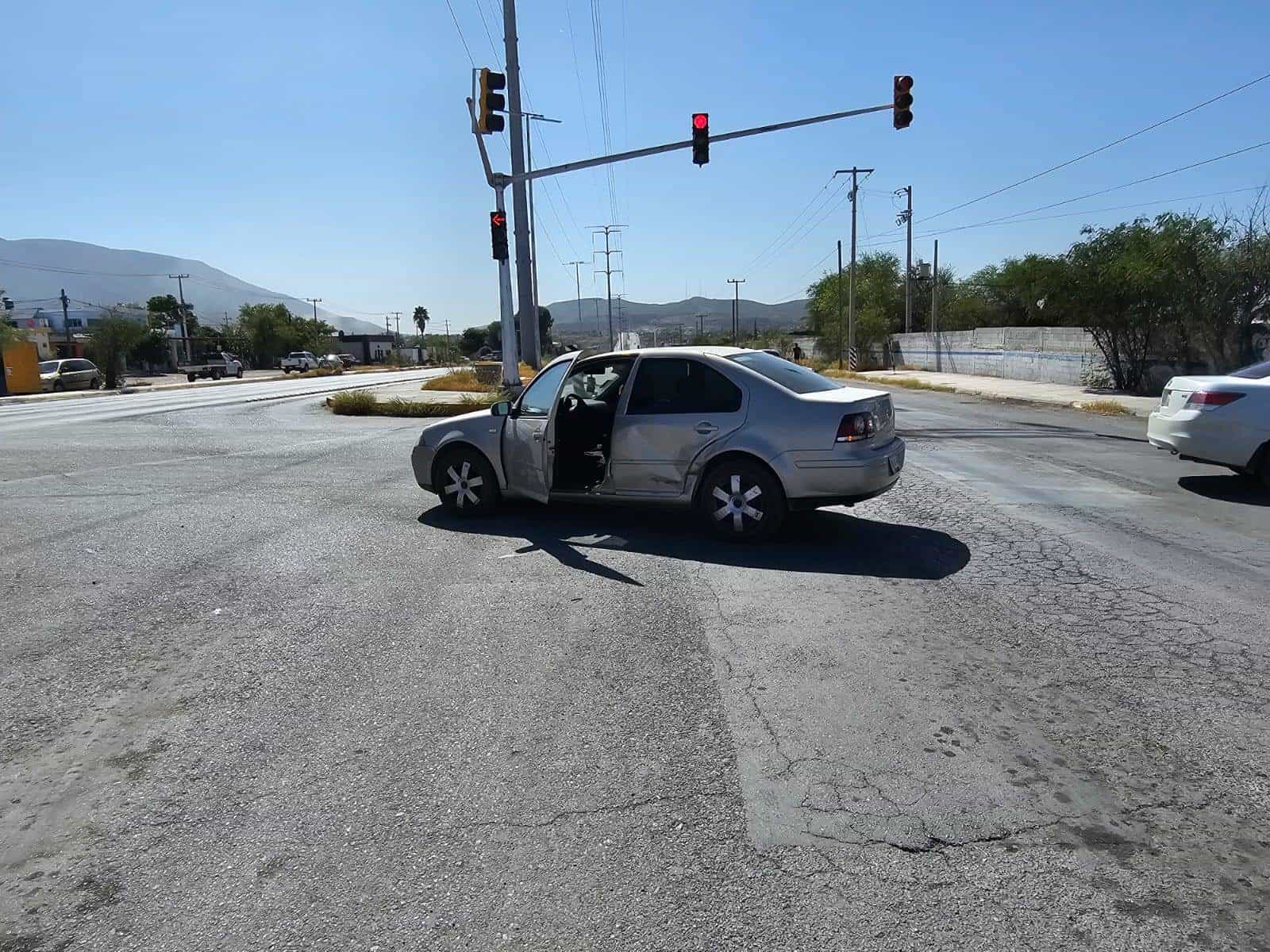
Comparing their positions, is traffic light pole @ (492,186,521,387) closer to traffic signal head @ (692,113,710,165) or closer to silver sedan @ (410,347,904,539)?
traffic signal head @ (692,113,710,165)

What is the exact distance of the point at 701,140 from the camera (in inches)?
708

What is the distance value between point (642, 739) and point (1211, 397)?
852cm

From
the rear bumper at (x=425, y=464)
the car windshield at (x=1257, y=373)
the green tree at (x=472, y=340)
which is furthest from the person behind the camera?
the green tree at (x=472, y=340)

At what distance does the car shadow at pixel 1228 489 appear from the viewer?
376 inches

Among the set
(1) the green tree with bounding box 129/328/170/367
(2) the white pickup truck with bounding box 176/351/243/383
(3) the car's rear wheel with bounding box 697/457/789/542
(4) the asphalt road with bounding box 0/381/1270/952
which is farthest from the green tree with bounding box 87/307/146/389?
(4) the asphalt road with bounding box 0/381/1270/952

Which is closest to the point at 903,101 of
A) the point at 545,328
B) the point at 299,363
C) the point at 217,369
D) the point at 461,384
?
the point at 461,384

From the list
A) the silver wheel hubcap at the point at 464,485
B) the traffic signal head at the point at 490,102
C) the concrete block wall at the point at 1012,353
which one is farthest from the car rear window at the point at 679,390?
the concrete block wall at the point at 1012,353

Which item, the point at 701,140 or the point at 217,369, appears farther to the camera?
the point at 217,369

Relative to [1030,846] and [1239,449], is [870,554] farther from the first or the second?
[1239,449]

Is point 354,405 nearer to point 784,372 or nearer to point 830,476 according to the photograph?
point 784,372

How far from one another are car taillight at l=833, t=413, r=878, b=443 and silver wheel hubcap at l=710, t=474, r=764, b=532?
0.79 metres

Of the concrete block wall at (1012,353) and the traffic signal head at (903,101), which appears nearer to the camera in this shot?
the traffic signal head at (903,101)

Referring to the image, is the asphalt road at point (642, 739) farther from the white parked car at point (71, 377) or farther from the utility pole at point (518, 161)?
the white parked car at point (71, 377)

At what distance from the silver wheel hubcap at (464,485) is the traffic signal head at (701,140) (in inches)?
439
